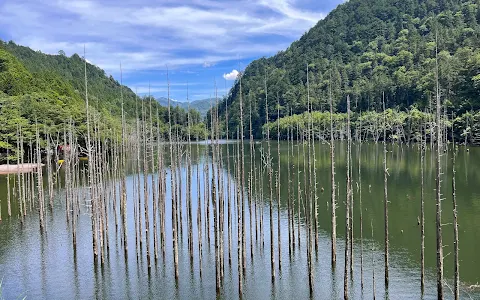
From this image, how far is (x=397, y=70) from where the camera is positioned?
13688 centimetres

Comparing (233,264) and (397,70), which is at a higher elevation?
(397,70)

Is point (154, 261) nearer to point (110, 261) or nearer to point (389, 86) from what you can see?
point (110, 261)

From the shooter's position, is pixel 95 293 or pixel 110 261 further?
pixel 110 261

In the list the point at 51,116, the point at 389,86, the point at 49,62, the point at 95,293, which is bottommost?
the point at 95,293

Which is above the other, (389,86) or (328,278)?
(389,86)

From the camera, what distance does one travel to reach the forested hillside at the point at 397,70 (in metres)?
102

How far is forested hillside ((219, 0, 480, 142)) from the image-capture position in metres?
102

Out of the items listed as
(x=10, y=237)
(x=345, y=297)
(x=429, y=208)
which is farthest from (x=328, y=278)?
(x=10, y=237)

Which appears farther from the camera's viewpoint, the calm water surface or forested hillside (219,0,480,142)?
forested hillside (219,0,480,142)

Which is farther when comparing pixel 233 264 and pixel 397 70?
pixel 397 70

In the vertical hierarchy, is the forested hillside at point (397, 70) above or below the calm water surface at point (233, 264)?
above

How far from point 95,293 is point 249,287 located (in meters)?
9.61

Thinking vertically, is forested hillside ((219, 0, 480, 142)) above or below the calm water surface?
above

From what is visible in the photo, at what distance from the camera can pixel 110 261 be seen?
29219 mm
